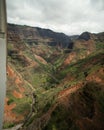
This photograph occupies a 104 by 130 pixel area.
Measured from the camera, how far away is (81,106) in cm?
5241

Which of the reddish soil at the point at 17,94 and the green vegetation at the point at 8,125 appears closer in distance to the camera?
the green vegetation at the point at 8,125

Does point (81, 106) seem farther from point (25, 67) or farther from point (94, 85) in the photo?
point (25, 67)

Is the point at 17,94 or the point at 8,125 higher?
the point at 17,94

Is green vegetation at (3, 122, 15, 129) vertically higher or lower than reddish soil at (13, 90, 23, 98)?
lower

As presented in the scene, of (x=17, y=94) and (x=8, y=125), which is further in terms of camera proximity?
(x=17, y=94)

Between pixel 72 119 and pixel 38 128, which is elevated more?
pixel 72 119

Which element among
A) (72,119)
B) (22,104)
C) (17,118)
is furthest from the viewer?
(22,104)

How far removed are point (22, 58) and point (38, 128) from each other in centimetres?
12440

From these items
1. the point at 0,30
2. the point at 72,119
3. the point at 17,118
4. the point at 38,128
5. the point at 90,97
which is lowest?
the point at 17,118

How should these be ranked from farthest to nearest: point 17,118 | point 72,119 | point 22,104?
point 22,104 → point 17,118 → point 72,119

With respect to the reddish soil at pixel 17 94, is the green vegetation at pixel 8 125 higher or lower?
lower

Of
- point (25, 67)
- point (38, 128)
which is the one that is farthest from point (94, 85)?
point (25, 67)

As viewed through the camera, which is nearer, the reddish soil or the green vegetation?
the green vegetation

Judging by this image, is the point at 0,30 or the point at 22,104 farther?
the point at 22,104
